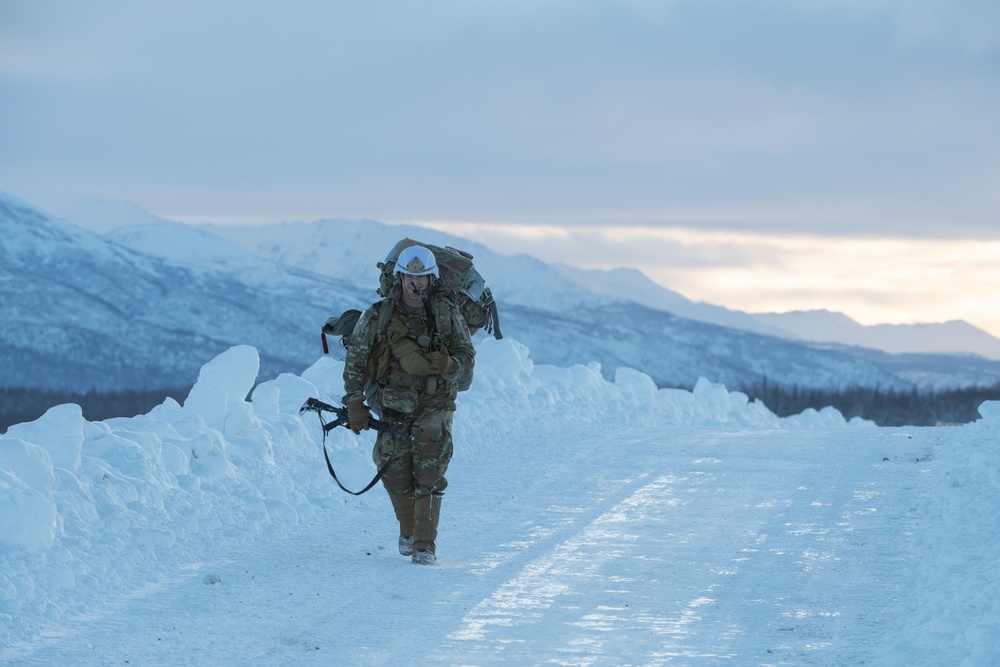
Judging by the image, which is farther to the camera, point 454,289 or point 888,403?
point 888,403

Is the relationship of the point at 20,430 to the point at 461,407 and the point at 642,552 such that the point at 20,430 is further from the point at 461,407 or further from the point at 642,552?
the point at 461,407

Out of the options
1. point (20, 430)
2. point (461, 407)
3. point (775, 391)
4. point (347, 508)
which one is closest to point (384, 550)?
point (347, 508)

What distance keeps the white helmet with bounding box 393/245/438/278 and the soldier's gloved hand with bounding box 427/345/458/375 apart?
1.79ft

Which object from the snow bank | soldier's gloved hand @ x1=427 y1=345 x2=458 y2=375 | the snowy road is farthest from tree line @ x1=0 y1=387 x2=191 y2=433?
soldier's gloved hand @ x1=427 y1=345 x2=458 y2=375

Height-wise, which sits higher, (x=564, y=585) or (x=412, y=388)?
(x=412, y=388)

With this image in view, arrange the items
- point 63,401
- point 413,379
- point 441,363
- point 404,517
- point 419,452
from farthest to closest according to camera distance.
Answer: point 63,401 → point 404,517 → point 419,452 → point 413,379 → point 441,363

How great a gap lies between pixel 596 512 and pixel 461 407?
235 inches

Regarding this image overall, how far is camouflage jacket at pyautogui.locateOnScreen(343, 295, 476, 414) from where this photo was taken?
8.29 m

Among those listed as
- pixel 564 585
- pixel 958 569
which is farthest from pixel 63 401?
pixel 958 569

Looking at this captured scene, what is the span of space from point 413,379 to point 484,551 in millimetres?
1318

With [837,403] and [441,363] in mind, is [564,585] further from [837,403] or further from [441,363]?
[837,403]

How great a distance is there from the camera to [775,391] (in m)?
123

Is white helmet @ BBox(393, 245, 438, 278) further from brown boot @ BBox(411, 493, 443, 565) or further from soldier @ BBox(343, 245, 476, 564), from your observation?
brown boot @ BBox(411, 493, 443, 565)

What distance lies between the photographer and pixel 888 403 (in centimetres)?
12825
